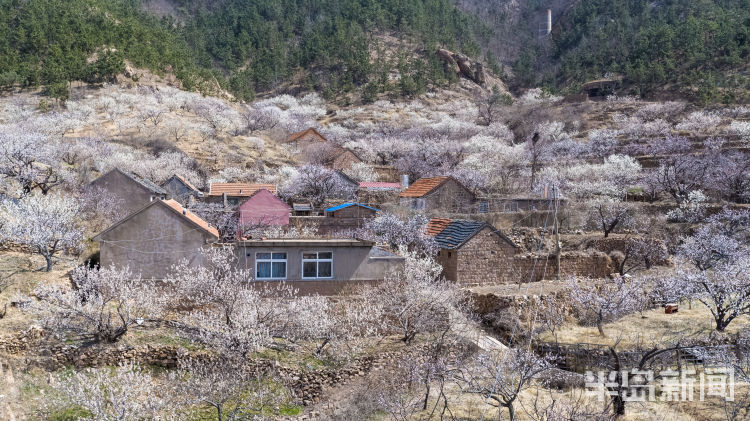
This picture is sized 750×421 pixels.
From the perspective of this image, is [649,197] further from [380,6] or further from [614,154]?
[380,6]

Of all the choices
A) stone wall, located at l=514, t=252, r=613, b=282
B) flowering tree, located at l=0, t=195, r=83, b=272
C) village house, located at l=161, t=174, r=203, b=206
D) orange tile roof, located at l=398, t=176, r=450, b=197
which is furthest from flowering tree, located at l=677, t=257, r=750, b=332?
village house, located at l=161, t=174, r=203, b=206

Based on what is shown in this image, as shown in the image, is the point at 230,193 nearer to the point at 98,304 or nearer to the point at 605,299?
the point at 98,304

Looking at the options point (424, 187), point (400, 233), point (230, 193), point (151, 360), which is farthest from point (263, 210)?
point (151, 360)

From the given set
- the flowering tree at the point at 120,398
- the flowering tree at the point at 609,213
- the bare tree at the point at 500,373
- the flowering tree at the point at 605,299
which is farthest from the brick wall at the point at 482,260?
the flowering tree at the point at 120,398

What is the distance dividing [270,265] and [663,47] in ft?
234

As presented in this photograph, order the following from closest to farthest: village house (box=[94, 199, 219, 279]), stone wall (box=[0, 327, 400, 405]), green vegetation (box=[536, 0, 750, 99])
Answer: stone wall (box=[0, 327, 400, 405]) < village house (box=[94, 199, 219, 279]) < green vegetation (box=[536, 0, 750, 99])

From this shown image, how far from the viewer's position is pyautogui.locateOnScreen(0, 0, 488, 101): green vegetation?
5395 centimetres

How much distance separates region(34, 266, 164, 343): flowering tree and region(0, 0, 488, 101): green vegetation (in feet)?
138

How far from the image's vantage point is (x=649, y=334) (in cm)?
1662

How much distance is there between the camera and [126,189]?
2488cm

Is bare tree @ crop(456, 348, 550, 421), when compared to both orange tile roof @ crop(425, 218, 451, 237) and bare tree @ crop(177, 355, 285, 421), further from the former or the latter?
orange tile roof @ crop(425, 218, 451, 237)

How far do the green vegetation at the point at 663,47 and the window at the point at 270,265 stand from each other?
190 feet

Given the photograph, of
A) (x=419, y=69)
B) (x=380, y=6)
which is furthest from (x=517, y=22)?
(x=419, y=69)

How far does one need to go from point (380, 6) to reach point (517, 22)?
53.3m
